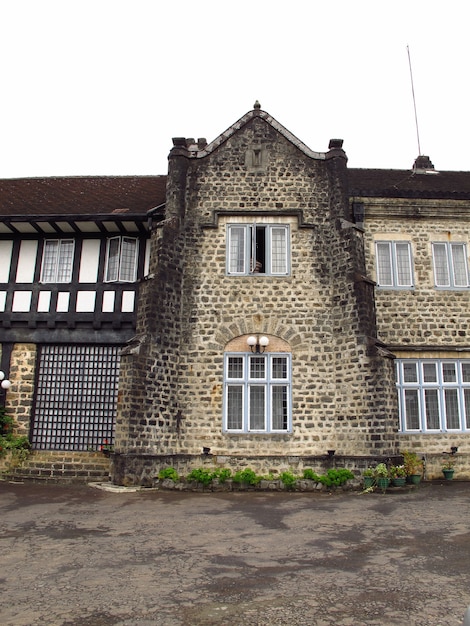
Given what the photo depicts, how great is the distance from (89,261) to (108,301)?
4.74 feet

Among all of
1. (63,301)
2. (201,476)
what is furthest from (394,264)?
(63,301)

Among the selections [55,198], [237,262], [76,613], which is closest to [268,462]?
[237,262]

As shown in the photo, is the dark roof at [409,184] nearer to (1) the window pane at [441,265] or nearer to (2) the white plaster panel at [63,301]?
(1) the window pane at [441,265]

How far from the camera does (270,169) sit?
51.1ft

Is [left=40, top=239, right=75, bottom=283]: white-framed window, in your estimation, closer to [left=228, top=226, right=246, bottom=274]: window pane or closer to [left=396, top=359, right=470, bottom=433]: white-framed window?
[left=228, top=226, right=246, bottom=274]: window pane

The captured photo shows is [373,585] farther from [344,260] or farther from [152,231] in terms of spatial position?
[152,231]

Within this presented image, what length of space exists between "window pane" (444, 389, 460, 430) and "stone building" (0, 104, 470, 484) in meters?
0.04

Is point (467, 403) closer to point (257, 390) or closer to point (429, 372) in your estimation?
point (429, 372)

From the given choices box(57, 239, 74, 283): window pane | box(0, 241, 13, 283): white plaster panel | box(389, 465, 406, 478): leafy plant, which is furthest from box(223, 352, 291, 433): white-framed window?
box(0, 241, 13, 283): white plaster panel

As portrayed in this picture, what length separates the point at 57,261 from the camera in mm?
15961

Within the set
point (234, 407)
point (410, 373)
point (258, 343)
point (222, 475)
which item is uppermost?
point (258, 343)

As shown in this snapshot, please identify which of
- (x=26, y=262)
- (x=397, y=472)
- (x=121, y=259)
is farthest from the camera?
(x=26, y=262)

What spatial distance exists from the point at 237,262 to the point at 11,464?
27.1ft

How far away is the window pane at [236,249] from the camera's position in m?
15.0
